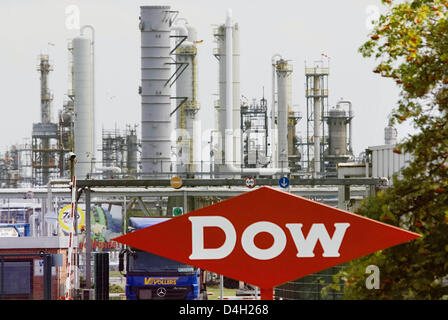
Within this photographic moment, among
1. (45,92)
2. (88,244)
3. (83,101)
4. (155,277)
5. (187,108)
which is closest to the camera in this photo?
(155,277)

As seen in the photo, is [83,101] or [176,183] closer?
[176,183]

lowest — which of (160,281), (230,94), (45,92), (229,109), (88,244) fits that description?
(160,281)

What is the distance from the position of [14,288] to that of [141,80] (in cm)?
2282

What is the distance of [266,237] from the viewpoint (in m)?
6.62

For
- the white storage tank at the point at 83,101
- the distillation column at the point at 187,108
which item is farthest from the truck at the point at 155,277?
the white storage tank at the point at 83,101

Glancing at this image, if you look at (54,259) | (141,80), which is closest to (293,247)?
(54,259)

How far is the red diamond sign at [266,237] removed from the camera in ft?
21.6

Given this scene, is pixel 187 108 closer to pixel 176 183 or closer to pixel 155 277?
pixel 176 183

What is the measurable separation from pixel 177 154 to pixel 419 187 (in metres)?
45.9

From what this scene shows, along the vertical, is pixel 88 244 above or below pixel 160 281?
above

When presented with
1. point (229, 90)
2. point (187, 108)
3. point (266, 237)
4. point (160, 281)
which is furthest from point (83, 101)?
point (266, 237)

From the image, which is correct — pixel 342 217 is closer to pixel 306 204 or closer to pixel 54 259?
pixel 306 204

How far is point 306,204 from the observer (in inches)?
260

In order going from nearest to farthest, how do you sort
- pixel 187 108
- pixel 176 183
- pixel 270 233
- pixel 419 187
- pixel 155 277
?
pixel 270 233 < pixel 419 187 < pixel 155 277 < pixel 176 183 < pixel 187 108
